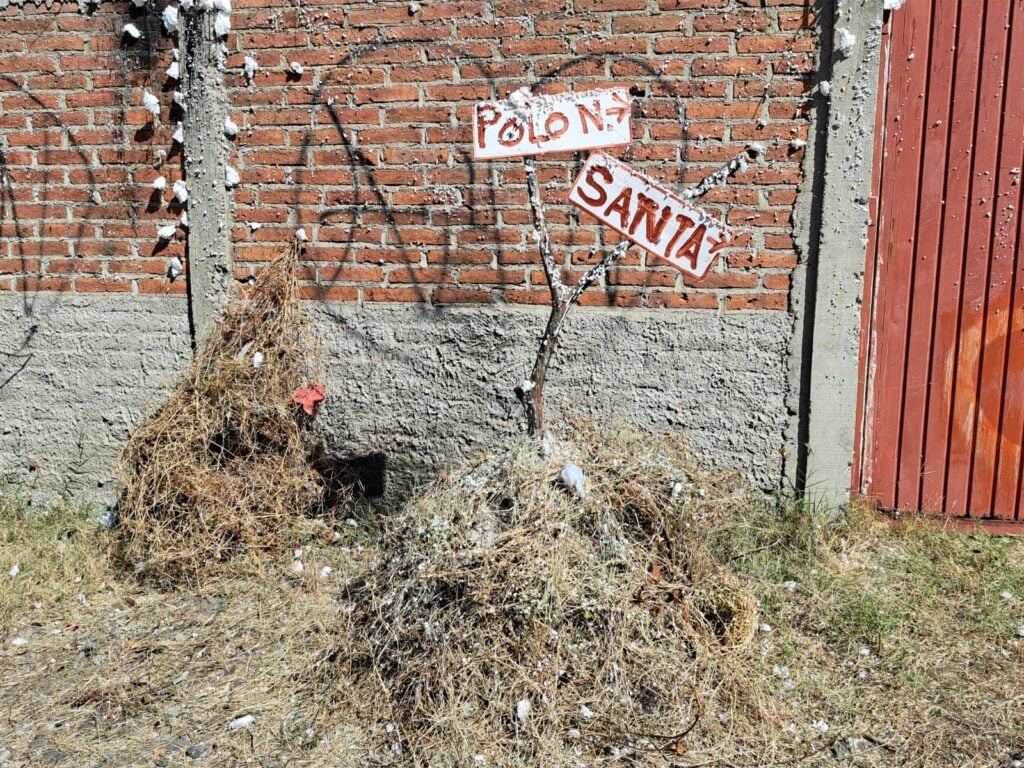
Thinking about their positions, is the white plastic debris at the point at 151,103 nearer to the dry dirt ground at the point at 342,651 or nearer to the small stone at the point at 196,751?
the dry dirt ground at the point at 342,651

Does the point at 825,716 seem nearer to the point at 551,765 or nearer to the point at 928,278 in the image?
the point at 551,765

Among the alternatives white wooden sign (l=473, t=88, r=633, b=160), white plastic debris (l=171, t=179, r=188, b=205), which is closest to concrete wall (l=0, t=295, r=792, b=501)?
white plastic debris (l=171, t=179, r=188, b=205)

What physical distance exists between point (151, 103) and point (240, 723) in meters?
2.67

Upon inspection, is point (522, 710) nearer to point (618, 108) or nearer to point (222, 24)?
point (618, 108)

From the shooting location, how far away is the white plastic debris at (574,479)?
2.54 m

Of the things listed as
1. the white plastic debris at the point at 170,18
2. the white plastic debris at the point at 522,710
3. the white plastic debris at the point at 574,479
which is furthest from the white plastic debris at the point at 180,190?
the white plastic debris at the point at 522,710

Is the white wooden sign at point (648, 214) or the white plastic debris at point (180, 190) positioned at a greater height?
the white plastic debris at point (180, 190)

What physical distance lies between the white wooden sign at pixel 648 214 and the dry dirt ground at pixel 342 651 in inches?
36.6

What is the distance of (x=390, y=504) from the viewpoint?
380 cm

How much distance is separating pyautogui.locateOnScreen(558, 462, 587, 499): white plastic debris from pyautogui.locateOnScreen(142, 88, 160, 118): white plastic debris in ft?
8.36

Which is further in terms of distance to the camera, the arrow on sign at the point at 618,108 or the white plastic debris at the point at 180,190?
the white plastic debris at the point at 180,190

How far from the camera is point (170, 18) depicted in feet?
11.8

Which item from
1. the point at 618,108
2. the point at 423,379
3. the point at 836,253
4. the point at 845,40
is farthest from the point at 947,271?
the point at 423,379

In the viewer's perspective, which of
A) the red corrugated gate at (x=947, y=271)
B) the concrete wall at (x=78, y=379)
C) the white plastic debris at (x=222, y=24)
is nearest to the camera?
the red corrugated gate at (x=947, y=271)
